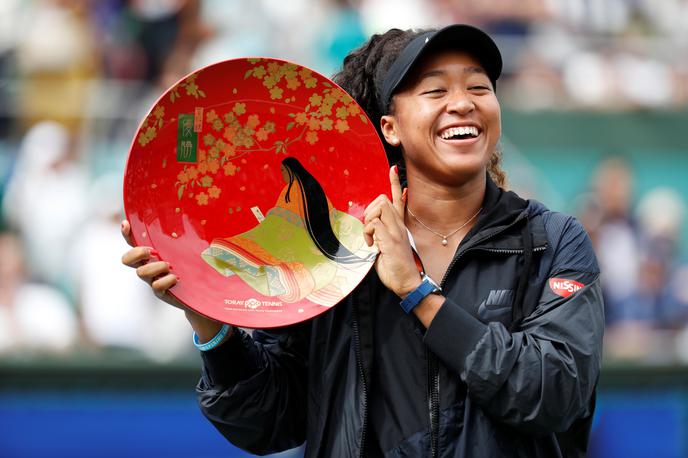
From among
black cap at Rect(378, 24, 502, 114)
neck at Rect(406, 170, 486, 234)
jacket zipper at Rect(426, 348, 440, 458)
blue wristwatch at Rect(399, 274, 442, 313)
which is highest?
black cap at Rect(378, 24, 502, 114)

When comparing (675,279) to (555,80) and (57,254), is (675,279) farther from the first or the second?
(57,254)

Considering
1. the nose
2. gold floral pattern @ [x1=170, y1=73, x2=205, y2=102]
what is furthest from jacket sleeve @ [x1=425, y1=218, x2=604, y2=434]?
gold floral pattern @ [x1=170, y1=73, x2=205, y2=102]

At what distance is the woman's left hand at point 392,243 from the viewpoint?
2117mm

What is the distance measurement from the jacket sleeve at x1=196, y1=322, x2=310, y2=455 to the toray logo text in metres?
0.55

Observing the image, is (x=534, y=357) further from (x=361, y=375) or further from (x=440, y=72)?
(x=440, y=72)

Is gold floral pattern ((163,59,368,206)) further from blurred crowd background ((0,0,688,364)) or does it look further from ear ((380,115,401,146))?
blurred crowd background ((0,0,688,364))

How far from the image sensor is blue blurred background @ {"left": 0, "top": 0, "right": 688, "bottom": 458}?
17.8ft

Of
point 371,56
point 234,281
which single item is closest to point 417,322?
point 234,281

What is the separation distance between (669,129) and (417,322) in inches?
206

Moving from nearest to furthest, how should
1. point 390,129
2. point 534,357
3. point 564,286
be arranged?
point 534,357 → point 564,286 → point 390,129

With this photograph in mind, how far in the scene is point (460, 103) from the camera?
2219 mm

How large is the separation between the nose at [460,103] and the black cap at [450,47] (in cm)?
9

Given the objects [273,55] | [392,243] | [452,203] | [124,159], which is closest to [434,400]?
[392,243]

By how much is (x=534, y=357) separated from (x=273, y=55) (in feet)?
16.1
